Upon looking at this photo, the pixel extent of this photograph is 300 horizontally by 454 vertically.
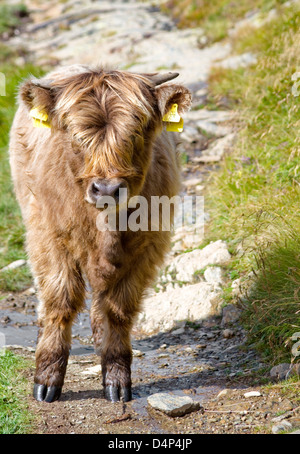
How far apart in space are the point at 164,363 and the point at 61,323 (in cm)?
110

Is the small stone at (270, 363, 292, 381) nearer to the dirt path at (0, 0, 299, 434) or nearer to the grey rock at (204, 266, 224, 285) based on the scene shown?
the dirt path at (0, 0, 299, 434)

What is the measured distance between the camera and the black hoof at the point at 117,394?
449cm

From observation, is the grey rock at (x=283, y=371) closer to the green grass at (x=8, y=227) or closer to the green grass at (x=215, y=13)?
the green grass at (x=8, y=227)

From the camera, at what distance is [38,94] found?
4.20 m

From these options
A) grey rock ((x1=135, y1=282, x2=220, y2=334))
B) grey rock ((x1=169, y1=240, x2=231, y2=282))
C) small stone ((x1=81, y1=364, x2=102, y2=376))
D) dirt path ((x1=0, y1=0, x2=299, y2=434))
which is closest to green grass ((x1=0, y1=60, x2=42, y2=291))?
dirt path ((x1=0, y1=0, x2=299, y2=434))

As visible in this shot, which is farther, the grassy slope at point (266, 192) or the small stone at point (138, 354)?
the small stone at point (138, 354)

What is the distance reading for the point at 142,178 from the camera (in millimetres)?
4227

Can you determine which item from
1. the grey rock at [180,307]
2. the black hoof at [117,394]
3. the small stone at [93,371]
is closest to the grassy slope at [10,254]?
the small stone at [93,371]

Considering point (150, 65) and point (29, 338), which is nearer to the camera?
point (29, 338)

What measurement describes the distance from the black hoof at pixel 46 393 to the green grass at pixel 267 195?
1629 mm

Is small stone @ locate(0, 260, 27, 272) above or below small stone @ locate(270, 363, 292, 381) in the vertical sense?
above

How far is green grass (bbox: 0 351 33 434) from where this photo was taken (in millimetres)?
3943
